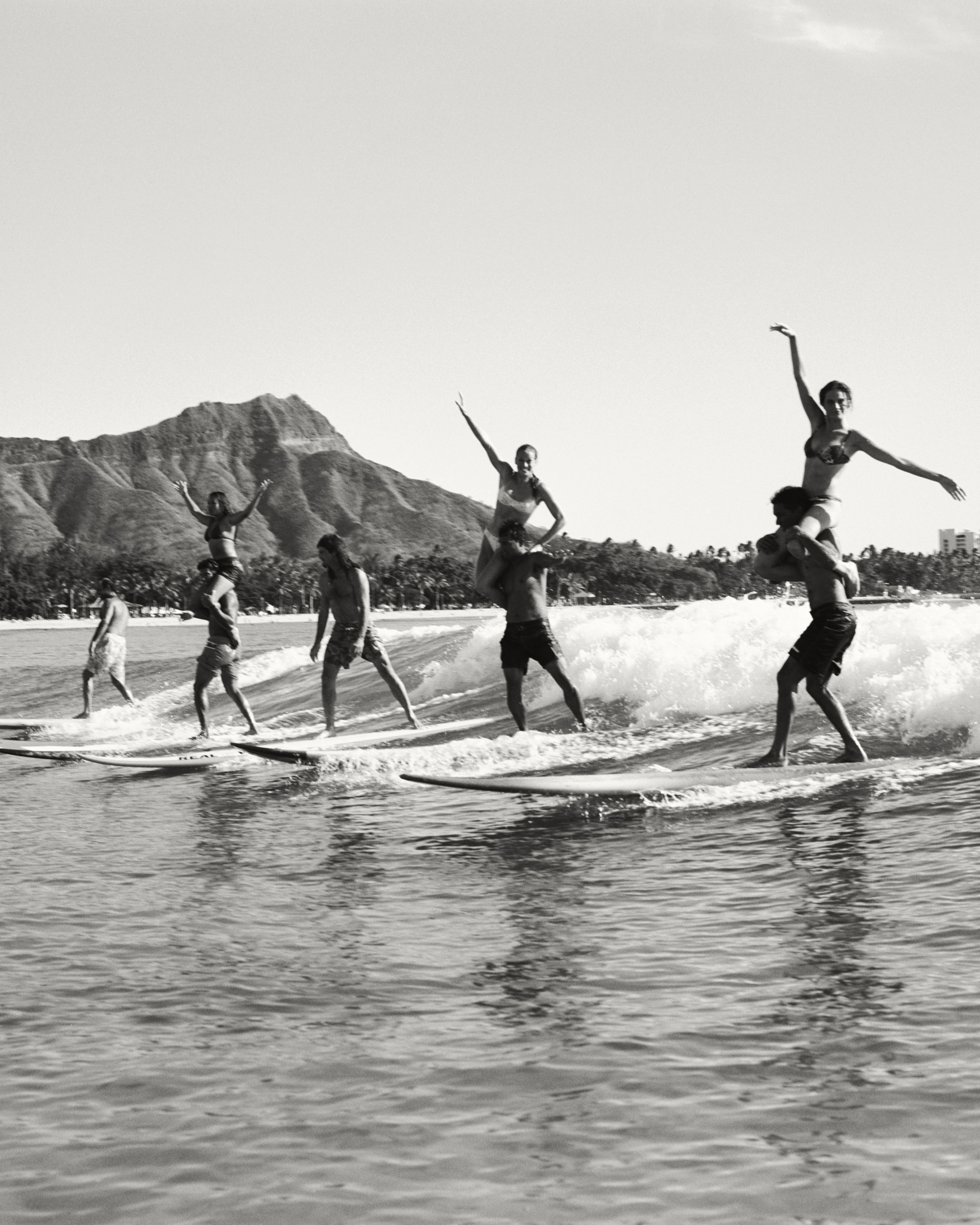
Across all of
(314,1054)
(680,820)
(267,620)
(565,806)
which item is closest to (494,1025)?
(314,1054)

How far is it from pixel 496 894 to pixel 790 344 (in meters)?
4.27

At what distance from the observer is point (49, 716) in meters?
20.1

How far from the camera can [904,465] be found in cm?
798

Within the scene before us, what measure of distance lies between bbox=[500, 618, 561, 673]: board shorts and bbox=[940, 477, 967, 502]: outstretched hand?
3853 mm

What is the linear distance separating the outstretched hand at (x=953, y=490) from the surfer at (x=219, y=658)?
726 centimetres

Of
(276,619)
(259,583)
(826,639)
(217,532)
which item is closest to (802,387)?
(826,639)

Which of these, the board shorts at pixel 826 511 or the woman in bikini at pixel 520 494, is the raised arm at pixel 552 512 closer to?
the woman in bikini at pixel 520 494

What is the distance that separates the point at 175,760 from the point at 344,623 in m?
1.93

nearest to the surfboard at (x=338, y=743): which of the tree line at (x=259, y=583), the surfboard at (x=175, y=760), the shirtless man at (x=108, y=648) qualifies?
the surfboard at (x=175, y=760)

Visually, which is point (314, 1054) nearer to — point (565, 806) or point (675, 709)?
point (565, 806)

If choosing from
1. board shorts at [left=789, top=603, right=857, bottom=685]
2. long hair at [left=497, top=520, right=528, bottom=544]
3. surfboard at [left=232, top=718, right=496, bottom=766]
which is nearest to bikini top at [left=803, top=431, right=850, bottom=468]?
board shorts at [left=789, top=603, right=857, bottom=685]

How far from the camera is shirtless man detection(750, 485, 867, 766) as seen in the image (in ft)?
26.9

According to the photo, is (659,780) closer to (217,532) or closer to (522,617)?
(522,617)

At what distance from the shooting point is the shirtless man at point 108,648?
17.5 meters
